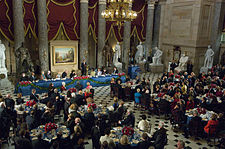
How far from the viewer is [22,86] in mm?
11898

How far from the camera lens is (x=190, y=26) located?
17.9 meters

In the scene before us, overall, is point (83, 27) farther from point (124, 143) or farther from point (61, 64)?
point (124, 143)

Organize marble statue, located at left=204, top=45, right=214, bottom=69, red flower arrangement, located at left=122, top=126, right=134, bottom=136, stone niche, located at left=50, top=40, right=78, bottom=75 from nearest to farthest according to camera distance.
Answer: red flower arrangement, located at left=122, top=126, right=134, bottom=136, stone niche, located at left=50, top=40, right=78, bottom=75, marble statue, located at left=204, top=45, right=214, bottom=69

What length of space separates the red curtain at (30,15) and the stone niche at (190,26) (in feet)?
40.1

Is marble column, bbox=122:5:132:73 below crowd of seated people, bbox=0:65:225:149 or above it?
above

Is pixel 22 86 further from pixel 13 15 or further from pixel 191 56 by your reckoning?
pixel 191 56

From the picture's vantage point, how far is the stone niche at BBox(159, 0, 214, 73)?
17375 millimetres

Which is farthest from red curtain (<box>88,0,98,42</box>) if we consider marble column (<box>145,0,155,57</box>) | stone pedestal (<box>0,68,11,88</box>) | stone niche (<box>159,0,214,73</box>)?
stone pedestal (<box>0,68,11,88</box>)

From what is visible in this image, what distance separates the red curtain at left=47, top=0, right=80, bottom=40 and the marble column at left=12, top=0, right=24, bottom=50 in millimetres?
2122

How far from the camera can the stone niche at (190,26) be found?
1738 centimetres

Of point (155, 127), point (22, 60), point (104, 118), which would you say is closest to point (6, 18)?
point (22, 60)

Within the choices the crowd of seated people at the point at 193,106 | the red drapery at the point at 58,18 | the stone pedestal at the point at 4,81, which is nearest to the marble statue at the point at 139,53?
the red drapery at the point at 58,18

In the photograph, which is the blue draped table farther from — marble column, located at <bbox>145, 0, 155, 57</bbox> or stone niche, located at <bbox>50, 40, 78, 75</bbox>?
marble column, located at <bbox>145, 0, 155, 57</bbox>

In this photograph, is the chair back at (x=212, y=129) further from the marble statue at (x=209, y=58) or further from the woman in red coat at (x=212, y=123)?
the marble statue at (x=209, y=58)
